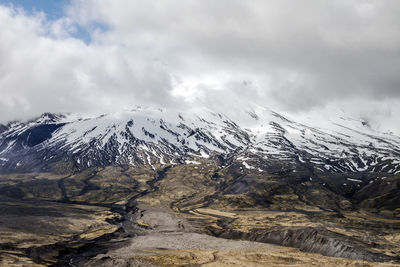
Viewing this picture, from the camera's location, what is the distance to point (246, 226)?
150625 mm

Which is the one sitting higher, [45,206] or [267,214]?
[45,206]

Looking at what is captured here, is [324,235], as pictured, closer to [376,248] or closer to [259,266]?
[376,248]

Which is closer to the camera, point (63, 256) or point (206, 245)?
point (63, 256)

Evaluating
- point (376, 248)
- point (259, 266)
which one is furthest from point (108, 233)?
point (376, 248)

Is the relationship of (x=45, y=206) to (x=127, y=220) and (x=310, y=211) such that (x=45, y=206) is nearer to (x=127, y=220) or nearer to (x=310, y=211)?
(x=127, y=220)

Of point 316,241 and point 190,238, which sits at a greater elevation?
point 190,238

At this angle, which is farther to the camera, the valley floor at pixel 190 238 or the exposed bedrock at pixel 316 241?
the exposed bedrock at pixel 316 241

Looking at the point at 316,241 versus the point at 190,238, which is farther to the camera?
the point at 190,238

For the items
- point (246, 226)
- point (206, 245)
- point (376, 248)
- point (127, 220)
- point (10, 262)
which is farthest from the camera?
point (127, 220)

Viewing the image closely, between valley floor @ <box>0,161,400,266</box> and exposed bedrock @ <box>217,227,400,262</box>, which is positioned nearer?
valley floor @ <box>0,161,400,266</box>

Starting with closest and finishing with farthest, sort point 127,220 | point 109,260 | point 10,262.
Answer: point 10,262 < point 109,260 < point 127,220

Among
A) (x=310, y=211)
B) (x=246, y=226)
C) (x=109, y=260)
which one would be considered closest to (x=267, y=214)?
(x=310, y=211)

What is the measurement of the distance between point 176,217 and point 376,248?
308 feet

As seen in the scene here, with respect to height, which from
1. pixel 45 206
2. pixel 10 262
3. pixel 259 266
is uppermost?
pixel 45 206
